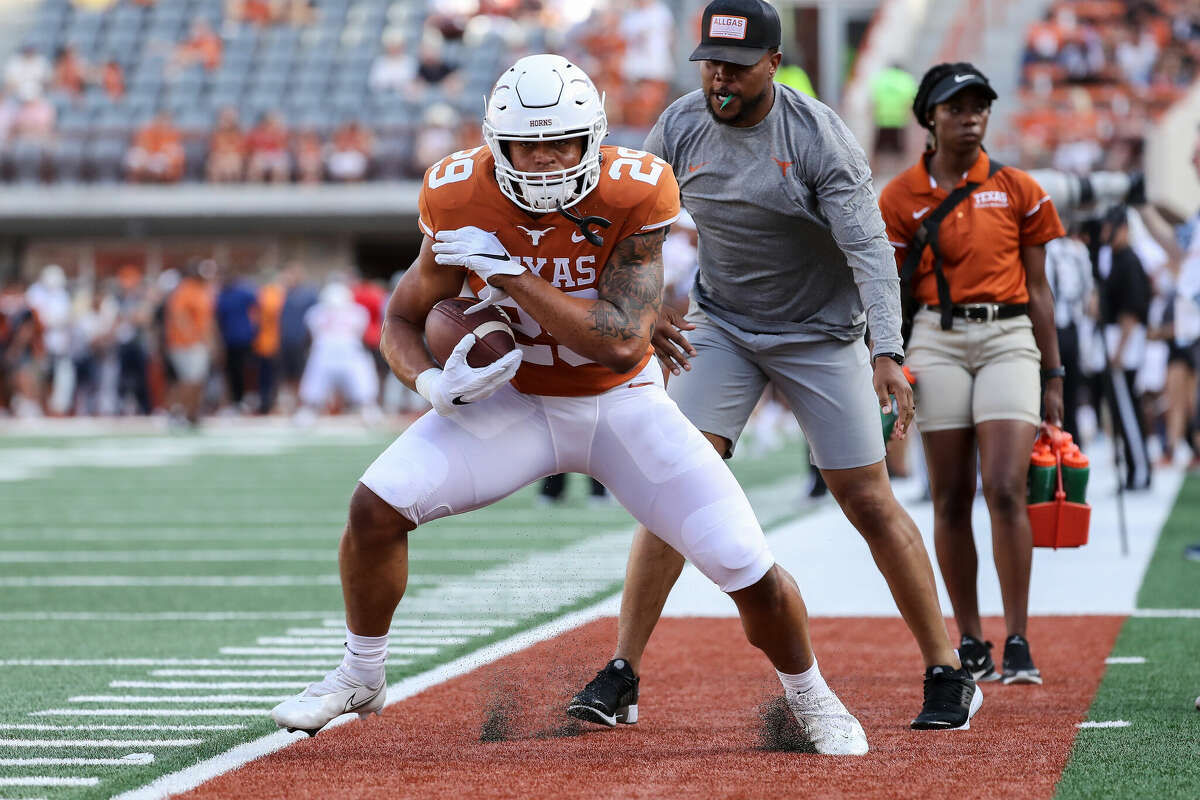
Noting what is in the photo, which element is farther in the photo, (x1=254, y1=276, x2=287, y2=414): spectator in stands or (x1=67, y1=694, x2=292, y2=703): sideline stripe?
(x1=254, y1=276, x2=287, y2=414): spectator in stands

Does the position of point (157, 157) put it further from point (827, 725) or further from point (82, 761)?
point (827, 725)

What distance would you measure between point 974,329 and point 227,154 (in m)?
23.5

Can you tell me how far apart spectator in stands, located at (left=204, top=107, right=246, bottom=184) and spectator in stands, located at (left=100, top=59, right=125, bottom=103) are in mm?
3525

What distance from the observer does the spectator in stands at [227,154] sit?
27.8 metres

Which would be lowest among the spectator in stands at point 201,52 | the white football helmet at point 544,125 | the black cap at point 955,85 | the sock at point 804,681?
the spectator in stands at point 201,52

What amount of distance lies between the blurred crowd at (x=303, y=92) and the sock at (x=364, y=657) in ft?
67.1

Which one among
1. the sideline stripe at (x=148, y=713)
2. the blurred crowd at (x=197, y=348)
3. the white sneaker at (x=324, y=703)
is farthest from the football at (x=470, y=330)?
the blurred crowd at (x=197, y=348)

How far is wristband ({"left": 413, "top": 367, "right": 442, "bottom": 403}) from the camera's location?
4.20 meters

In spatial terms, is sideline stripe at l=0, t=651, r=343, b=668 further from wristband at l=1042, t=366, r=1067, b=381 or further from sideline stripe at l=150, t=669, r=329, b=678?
wristband at l=1042, t=366, r=1067, b=381

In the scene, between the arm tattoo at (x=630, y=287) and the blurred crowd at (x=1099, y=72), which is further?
the blurred crowd at (x=1099, y=72)

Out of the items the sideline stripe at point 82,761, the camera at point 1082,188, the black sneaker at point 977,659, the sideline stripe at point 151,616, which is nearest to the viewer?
the sideline stripe at point 82,761

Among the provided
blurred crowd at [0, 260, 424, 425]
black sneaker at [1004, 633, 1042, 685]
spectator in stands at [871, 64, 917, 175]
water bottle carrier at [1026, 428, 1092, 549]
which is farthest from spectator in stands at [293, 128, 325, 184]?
black sneaker at [1004, 633, 1042, 685]

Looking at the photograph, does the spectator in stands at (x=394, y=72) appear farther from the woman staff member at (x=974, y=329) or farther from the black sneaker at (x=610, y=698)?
the black sneaker at (x=610, y=698)

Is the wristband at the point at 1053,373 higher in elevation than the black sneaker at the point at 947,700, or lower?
higher
